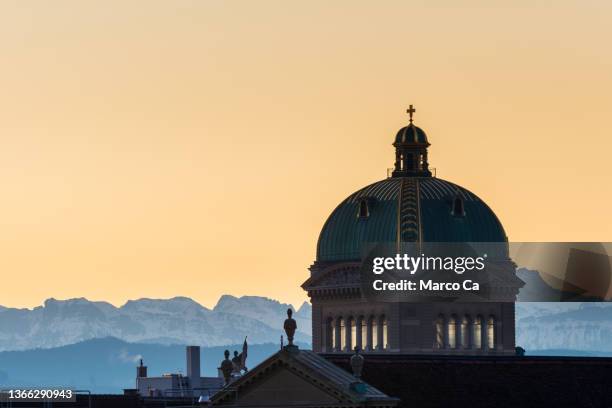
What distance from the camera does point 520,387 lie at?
7461 inches

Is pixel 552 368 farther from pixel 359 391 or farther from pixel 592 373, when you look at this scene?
pixel 359 391

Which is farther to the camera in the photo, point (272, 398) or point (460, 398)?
point (460, 398)

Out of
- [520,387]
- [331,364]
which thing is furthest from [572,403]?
[331,364]

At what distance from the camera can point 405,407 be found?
180750 mm

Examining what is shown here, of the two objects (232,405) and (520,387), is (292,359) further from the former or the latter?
(520,387)

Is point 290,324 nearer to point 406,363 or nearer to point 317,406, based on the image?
point 317,406

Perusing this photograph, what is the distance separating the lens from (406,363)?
191 meters

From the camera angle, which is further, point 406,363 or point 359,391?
point 406,363

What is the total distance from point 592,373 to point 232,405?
2973 centimetres

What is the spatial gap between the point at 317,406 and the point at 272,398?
11.5 ft

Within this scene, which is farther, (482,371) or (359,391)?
(482,371)

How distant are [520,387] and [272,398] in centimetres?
2192

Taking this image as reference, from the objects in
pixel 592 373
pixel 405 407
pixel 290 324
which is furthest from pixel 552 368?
pixel 290 324

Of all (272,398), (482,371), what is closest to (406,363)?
(482,371)
